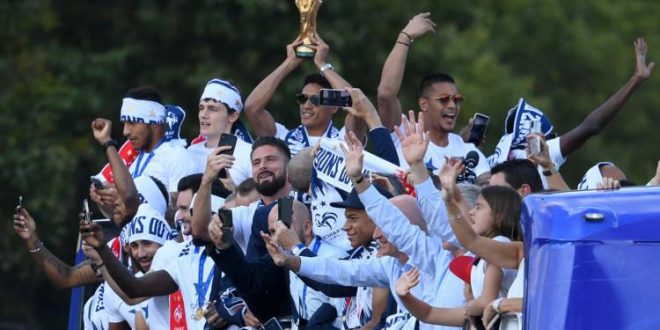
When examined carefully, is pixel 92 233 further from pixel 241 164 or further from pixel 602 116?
pixel 602 116

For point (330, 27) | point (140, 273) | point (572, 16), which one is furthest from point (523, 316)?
point (572, 16)

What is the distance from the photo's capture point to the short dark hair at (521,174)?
11.1 metres

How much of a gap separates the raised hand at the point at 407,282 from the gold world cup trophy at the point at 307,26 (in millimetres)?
3957

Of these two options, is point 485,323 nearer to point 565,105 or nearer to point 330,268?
point 330,268

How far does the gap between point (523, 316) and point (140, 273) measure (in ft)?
19.9

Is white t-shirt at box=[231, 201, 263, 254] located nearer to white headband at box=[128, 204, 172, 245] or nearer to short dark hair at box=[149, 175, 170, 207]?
white headband at box=[128, 204, 172, 245]

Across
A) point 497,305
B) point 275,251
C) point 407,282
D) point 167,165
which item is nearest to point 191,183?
point 167,165

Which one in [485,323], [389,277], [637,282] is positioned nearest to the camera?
[637,282]

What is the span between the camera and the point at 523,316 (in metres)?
8.39

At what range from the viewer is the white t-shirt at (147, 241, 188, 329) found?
43.6 ft

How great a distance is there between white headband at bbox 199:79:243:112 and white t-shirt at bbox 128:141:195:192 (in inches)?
19.0

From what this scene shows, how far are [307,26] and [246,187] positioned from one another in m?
1.42

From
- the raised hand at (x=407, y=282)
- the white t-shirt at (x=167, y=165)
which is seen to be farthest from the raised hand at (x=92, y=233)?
the raised hand at (x=407, y=282)

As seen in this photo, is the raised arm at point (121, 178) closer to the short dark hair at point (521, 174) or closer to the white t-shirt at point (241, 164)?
the white t-shirt at point (241, 164)
